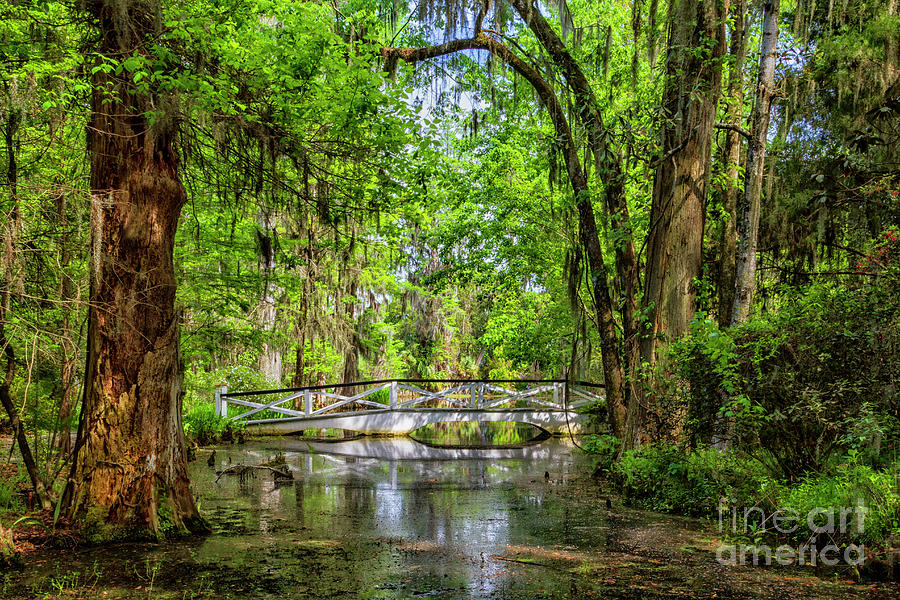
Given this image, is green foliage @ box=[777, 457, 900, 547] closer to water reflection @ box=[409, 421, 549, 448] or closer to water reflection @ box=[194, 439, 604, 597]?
water reflection @ box=[194, 439, 604, 597]

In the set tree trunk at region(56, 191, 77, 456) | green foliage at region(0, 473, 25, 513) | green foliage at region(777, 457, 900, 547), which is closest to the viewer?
green foliage at region(777, 457, 900, 547)

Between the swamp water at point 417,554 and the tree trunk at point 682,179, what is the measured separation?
8.96 feet

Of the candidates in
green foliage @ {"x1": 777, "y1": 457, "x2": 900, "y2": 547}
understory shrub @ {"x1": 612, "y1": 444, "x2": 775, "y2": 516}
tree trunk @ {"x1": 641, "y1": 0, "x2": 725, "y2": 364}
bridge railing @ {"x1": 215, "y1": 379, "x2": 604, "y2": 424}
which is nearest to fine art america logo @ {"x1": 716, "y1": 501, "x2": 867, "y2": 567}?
green foliage @ {"x1": 777, "y1": 457, "x2": 900, "y2": 547}

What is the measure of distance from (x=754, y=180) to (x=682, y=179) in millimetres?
1319

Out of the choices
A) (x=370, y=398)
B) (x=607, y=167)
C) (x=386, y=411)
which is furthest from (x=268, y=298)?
(x=607, y=167)

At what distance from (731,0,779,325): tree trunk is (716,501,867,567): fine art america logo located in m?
2.96

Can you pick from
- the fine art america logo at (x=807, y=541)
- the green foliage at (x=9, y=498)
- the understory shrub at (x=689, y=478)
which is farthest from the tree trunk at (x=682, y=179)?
the green foliage at (x=9, y=498)

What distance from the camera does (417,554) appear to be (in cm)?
570

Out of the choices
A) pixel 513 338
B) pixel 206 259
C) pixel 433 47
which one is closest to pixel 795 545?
pixel 433 47

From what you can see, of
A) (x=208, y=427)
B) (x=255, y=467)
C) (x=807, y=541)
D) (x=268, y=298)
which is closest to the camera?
(x=807, y=541)

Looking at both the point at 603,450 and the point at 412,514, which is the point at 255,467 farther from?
the point at 603,450

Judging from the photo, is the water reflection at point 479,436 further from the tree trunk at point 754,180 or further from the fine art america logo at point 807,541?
the fine art america logo at point 807,541

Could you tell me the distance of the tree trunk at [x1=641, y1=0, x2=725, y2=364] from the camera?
9047 millimetres

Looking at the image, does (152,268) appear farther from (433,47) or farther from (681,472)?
(433,47)
